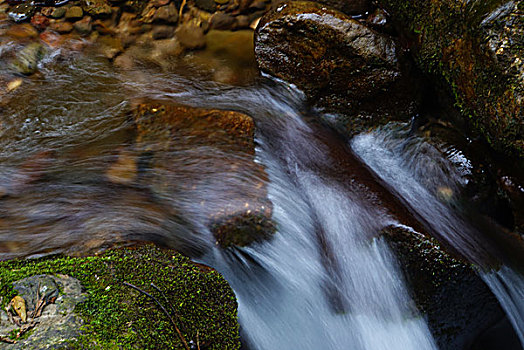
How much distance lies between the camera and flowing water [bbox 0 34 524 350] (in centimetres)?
324

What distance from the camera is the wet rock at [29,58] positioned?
485 centimetres

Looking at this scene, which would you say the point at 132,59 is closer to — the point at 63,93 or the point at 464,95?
the point at 63,93

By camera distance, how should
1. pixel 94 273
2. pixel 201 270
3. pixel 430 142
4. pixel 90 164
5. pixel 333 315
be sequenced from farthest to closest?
pixel 430 142, pixel 90 164, pixel 333 315, pixel 201 270, pixel 94 273

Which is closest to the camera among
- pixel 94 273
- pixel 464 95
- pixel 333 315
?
pixel 94 273

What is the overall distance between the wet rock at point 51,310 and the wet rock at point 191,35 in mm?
3793

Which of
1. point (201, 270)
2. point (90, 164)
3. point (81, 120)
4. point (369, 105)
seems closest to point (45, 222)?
point (90, 164)

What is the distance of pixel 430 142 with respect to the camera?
432cm

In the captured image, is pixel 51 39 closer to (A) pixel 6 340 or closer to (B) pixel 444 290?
(A) pixel 6 340

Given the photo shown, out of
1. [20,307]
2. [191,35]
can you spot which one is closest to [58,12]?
[191,35]

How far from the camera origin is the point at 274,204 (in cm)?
354

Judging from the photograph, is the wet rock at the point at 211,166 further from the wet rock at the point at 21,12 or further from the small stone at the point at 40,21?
the wet rock at the point at 21,12

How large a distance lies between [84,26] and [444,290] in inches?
198

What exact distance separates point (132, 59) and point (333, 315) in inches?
149

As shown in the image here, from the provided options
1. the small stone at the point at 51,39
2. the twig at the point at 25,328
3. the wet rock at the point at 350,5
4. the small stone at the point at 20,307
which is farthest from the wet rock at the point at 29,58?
the twig at the point at 25,328
